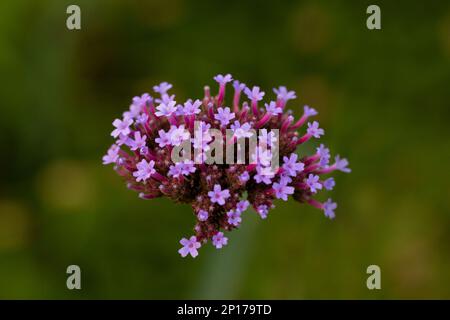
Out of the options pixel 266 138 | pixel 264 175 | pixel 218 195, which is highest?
pixel 266 138

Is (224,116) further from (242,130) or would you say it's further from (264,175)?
(264,175)

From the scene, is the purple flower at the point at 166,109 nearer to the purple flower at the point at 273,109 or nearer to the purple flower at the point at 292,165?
the purple flower at the point at 273,109

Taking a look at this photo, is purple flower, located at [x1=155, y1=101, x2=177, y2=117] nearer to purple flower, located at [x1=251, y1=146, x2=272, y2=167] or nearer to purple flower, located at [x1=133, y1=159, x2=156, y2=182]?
Result: purple flower, located at [x1=133, y1=159, x2=156, y2=182]

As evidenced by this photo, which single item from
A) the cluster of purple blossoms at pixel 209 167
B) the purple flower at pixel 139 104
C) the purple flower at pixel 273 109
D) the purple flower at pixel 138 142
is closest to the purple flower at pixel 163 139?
the cluster of purple blossoms at pixel 209 167

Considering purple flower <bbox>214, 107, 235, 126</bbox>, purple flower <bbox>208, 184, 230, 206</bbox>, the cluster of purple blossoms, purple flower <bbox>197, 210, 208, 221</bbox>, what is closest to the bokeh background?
the cluster of purple blossoms

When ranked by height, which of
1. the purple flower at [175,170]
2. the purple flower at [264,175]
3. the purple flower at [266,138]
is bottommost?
the purple flower at [264,175]

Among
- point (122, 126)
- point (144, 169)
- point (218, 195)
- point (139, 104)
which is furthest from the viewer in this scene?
point (139, 104)

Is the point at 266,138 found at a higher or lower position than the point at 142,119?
lower

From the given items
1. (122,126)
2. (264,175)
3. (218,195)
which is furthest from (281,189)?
(122,126)
